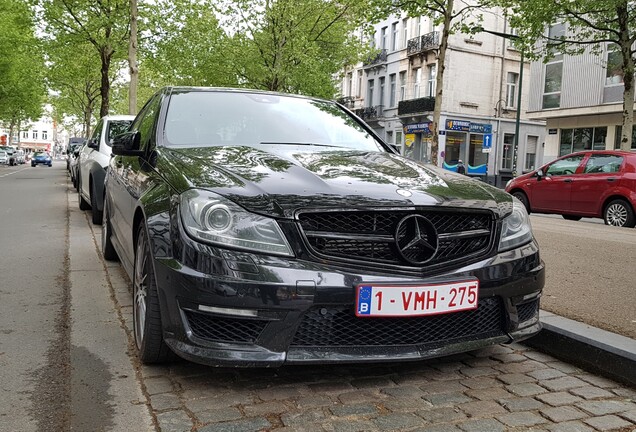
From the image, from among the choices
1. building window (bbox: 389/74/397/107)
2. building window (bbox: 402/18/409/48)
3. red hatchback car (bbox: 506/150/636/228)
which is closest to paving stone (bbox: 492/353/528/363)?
red hatchback car (bbox: 506/150/636/228)

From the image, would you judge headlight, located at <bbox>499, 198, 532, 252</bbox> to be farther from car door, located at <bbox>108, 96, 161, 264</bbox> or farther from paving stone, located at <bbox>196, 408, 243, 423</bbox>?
car door, located at <bbox>108, 96, 161, 264</bbox>

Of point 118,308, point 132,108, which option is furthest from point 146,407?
point 132,108

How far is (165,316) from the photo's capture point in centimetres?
292

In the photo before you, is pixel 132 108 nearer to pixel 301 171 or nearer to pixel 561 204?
pixel 561 204

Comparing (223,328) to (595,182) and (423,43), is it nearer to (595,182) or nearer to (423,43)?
(595,182)

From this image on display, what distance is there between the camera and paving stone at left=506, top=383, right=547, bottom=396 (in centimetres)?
313

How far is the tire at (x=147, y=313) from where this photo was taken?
10.2 feet

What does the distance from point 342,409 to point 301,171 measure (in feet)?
4.02

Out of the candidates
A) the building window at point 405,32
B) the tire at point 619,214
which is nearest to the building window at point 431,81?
the building window at point 405,32

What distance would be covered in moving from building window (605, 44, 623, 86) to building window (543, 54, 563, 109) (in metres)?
2.77

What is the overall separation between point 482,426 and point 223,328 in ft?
4.02

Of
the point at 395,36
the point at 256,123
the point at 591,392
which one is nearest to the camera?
the point at 591,392

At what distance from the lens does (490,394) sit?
309 cm

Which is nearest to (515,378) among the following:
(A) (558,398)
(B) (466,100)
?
(A) (558,398)
